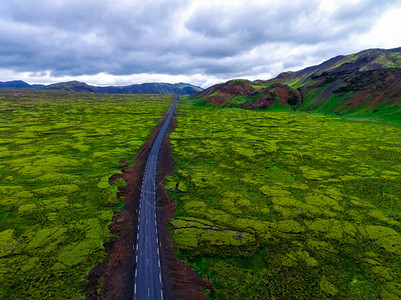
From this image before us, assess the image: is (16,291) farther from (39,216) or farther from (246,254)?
(246,254)

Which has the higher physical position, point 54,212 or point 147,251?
point 54,212

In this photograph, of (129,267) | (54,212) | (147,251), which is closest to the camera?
(129,267)

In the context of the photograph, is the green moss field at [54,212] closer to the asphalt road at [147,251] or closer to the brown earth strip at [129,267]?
the brown earth strip at [129,267]

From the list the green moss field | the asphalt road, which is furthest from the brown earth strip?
the green moss field

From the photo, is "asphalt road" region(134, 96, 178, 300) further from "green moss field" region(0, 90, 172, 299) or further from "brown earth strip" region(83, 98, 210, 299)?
"green moss field" region(0, 90, 172, 299)

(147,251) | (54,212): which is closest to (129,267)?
(147,251)

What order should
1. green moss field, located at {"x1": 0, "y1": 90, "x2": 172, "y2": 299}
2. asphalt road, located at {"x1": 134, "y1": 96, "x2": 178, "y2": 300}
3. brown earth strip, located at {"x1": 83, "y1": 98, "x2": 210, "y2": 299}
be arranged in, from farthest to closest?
green moss field, located at {"x1": 0, "y1": 90, "x2": 172, "y2": 299}, asphalt road, located at {"x1": 134, "y1": 96, "x2": 178, "y2": 300}, brown earth strip, located at {"x1": 83, "y1": 98, "x2": 210, "y2": 299}

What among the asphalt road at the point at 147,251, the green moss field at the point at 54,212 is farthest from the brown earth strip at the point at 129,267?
the green moss field at the point at 54,212

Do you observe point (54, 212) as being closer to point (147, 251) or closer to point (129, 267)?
point (129, 267)
